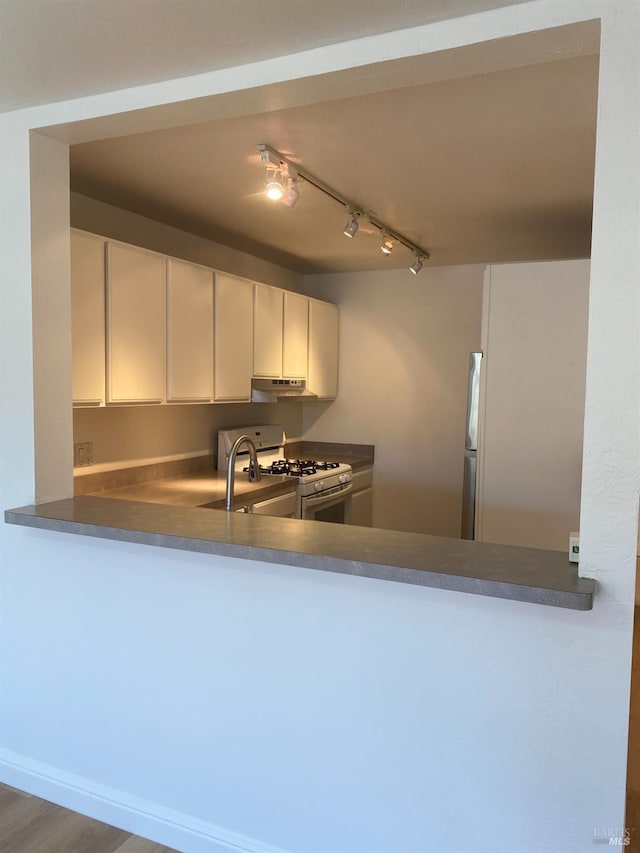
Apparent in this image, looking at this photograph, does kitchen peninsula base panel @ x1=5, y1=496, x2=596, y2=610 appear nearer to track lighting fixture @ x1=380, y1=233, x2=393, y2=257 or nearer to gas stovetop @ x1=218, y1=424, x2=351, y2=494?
gas stovetop @ x1=218, y1=424, x2=351, y2=494

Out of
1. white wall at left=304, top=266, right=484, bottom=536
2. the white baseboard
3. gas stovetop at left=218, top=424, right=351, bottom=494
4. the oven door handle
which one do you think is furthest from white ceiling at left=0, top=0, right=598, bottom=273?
the white baseboard

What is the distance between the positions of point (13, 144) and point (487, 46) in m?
1.59

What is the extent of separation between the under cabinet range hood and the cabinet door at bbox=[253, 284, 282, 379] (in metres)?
0.06

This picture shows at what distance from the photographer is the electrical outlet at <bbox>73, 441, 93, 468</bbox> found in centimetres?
300

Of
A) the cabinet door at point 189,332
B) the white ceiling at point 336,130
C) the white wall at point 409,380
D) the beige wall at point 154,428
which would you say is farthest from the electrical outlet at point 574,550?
the white wall at point 409,380

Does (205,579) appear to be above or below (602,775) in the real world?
above

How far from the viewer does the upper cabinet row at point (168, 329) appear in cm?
263

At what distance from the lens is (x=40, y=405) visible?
2.16 m

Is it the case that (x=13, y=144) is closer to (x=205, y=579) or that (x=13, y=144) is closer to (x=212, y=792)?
(x=205, y=579)

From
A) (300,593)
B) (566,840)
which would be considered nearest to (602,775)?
(566,840)

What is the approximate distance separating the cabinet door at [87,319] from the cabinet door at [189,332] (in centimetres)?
47

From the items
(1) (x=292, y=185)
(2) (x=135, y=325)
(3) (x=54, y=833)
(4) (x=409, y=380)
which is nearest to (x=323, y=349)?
(4) (x=409, y=380)

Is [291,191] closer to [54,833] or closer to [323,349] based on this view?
[323,349]

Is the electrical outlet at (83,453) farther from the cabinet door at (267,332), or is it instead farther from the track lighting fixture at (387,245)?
the track lighting fixture at (387,245)
